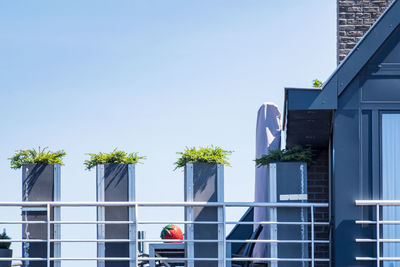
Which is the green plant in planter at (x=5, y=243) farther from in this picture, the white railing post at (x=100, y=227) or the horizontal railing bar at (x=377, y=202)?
the horizontal railing bar at (x=377, y=202)

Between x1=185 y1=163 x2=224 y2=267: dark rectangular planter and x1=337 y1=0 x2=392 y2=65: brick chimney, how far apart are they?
3609 millimetres

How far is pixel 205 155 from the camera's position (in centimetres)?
1015

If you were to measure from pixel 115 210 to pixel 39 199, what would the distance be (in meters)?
1.14

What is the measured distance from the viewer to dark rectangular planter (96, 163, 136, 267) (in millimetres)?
10047

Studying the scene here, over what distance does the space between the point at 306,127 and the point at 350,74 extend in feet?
4.23

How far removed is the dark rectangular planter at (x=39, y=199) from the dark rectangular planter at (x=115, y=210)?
63cm

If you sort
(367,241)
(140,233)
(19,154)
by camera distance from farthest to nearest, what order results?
(140,233)
(19,154)
(367,241)

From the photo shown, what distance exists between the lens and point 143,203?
984cm

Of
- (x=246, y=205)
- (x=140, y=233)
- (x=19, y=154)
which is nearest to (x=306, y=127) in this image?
(x=246, y=205)

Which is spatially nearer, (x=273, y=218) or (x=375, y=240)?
(x=375, y=240)

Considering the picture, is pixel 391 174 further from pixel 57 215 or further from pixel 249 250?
pixel 57 215

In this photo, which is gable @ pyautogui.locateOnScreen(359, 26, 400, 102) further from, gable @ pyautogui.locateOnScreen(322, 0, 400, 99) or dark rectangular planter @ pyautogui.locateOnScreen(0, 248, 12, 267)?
dark rectangular planter @ pyautogui.locateOnScreen(0, 248, 12, 267)

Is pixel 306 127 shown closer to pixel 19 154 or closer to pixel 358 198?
pixel 358 198

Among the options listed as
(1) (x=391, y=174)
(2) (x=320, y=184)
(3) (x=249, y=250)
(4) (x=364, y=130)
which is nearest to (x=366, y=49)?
(4) (x=364, y=130)
